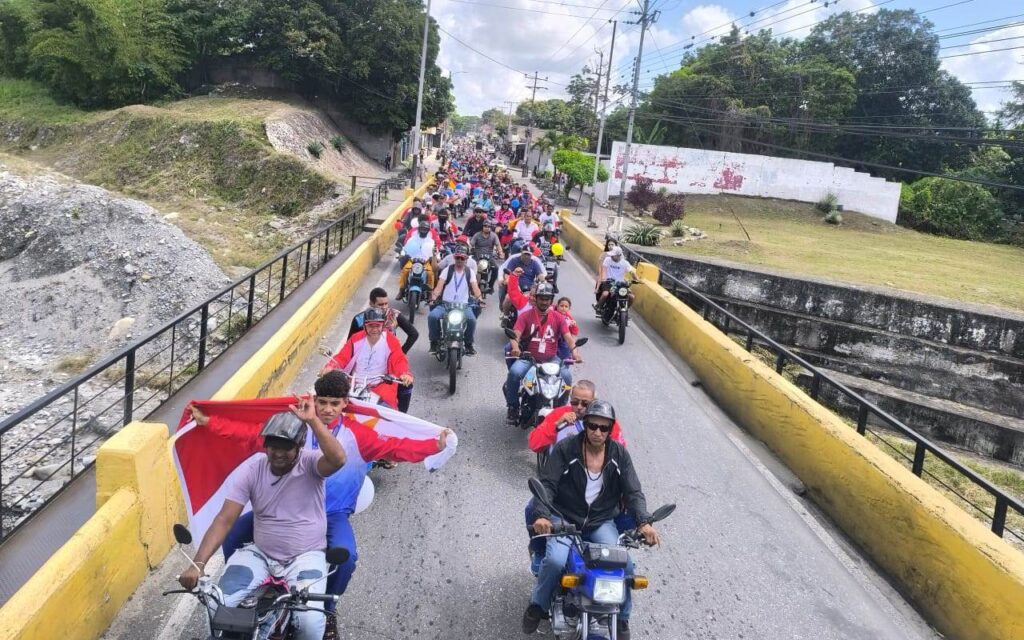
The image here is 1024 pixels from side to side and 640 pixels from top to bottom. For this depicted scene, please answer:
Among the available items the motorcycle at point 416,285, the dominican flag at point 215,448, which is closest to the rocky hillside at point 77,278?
the motorcycle at point 416,285

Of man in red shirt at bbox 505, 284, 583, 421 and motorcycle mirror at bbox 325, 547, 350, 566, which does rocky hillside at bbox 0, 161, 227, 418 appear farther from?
motorcycle mirror at bbox 325, 547, 350, 566

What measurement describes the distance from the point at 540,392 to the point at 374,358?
5.67 ft

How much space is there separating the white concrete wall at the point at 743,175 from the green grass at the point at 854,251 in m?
0.84

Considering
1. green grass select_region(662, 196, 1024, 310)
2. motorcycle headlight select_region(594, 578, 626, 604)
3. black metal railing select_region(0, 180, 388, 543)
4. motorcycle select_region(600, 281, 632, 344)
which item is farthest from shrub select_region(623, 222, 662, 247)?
motorcycle headlight select_region(594, 578, 626, 604)

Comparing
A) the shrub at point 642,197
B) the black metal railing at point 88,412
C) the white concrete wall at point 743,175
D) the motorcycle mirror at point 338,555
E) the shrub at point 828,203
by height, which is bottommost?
the black metal railing at point 88,412

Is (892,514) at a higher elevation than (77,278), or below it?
higher

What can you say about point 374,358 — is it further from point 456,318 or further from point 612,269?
point 612,269

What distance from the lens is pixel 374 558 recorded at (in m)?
5.08

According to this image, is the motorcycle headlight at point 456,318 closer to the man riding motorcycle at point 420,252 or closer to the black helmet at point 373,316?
the black helmet at point 373,316

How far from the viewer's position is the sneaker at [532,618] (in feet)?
13.5

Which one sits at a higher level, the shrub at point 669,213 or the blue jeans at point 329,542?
the shrub at point 669,213

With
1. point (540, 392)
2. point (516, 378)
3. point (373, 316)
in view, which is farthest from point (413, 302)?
point (373, 316)

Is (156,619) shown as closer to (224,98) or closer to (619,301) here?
(619,301)

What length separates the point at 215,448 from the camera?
415 centimetres
